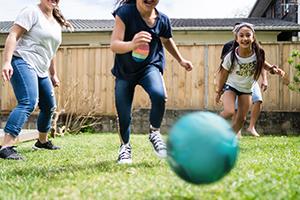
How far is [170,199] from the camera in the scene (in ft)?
7.65

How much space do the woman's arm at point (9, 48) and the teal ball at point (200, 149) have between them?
2417 millimetres

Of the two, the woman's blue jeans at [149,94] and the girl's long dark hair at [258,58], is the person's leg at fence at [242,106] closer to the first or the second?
the girl's long dark hair at [258,58]

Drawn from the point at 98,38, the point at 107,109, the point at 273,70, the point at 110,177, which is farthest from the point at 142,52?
the point at 98,38

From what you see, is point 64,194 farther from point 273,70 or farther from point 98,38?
point 98,38

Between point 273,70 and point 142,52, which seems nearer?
point 142,52

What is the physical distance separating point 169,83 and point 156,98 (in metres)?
6.94

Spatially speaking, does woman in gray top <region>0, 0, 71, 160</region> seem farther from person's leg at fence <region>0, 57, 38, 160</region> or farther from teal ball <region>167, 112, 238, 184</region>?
teal ball <region>167, 112, 238, 184</region>

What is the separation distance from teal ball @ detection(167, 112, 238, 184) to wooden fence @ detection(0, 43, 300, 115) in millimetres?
8348

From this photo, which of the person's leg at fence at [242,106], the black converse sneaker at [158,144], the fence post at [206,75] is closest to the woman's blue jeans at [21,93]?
the black converse sneaker at [158,144]

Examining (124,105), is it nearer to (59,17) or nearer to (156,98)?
(156,98)

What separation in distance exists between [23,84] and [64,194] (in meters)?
2.19

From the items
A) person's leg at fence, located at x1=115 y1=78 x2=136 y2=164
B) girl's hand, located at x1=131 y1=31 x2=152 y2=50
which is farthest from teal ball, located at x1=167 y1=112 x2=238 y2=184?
person's leg at fence, located at x1=115 y1=78 x2=136 y2=164

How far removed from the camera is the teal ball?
7.12ft

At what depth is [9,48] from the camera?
440 centimetres
